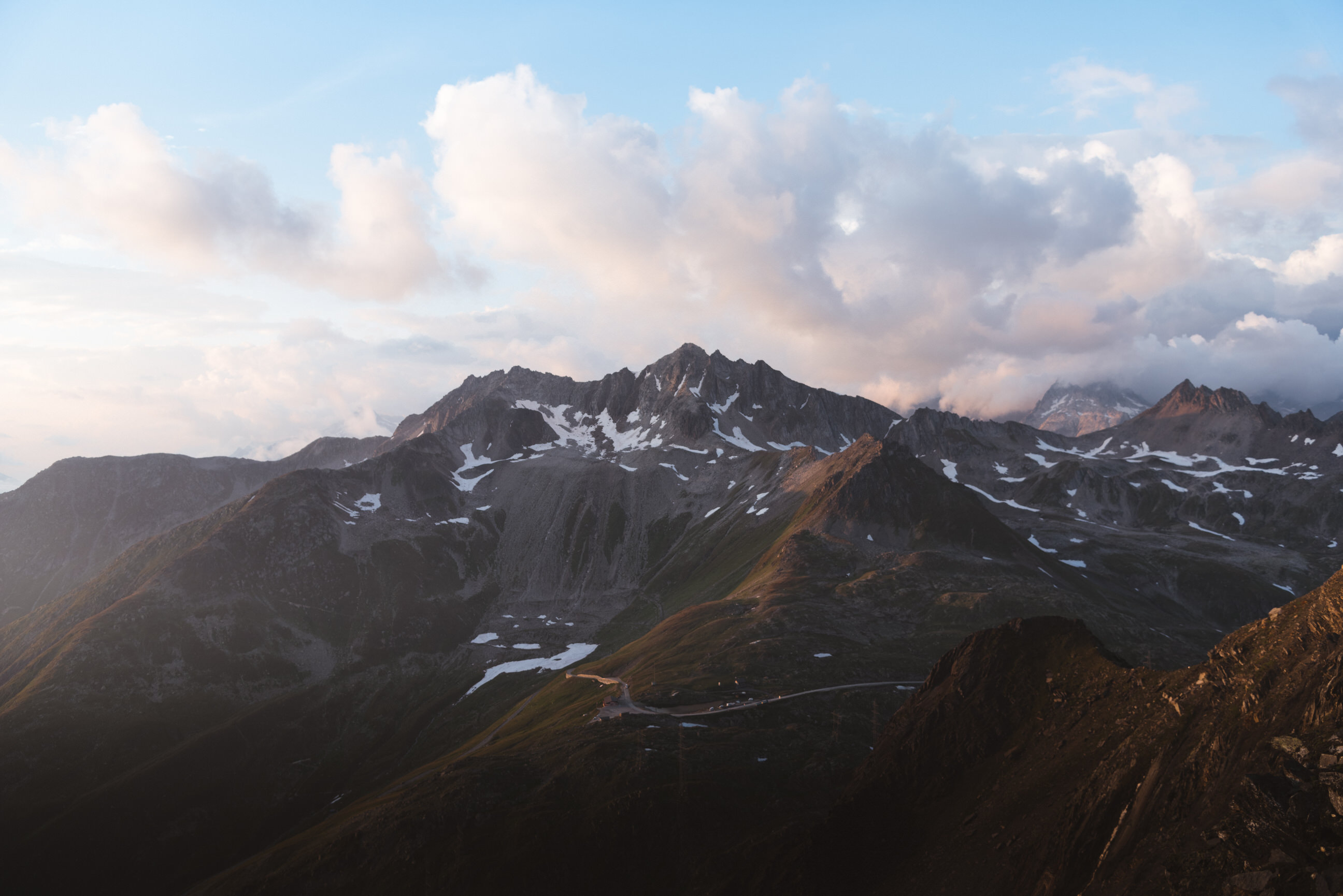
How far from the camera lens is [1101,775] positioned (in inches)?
2275

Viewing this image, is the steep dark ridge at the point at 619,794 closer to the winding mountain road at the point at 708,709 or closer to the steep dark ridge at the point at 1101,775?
the winding mountain road at the point at 708,709

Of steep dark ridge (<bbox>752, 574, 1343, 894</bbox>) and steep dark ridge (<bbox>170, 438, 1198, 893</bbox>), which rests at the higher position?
steep dark ridge (<bbox>752, 574, 1343, 894</bbox>)

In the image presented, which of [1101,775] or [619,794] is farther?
[619,794]

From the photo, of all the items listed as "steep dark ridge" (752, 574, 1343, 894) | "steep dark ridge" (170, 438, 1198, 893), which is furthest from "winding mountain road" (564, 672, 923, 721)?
"steep dark ridge" (752, 574, 1343, 894)

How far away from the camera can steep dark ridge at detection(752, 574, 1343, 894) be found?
1720 inches

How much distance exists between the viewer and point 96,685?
186m

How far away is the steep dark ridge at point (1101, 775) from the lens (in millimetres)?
43688

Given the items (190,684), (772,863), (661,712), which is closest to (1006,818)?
(772,863)

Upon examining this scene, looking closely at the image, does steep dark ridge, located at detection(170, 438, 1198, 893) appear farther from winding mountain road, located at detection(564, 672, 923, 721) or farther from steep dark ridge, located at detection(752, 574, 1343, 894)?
steep dark ridge, located at detection(752, 574, 1343, 894)

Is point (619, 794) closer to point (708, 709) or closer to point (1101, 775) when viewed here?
point (708, 709)

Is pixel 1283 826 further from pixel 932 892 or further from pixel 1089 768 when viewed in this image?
pixel 932 892

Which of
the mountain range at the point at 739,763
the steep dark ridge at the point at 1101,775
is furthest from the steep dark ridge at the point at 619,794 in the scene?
the steep dark ridge at the point at 1101,775

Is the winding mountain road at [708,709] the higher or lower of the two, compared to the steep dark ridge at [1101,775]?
lower

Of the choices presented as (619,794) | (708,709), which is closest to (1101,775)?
(619,794)
